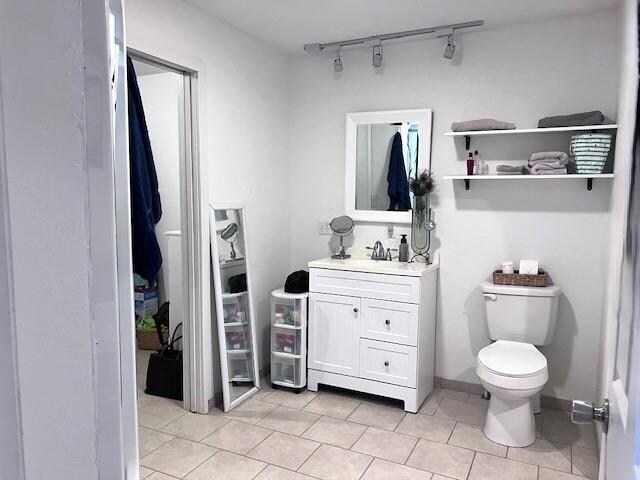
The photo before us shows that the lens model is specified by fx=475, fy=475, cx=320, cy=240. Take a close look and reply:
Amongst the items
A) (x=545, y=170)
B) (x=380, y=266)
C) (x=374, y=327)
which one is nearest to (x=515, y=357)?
(x=374, y=327)

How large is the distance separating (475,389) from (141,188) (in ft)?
8.64

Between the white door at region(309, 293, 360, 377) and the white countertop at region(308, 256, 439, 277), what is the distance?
20 centimetres

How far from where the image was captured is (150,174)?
10.4 ft

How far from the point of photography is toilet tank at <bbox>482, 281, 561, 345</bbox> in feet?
9.48

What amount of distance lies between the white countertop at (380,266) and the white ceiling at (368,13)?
61.1 inches

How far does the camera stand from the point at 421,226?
3326 mm

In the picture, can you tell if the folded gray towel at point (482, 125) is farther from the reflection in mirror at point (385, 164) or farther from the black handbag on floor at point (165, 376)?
the black handbag on floor at point (165, 376)

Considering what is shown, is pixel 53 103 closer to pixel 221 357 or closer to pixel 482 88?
pixel 221 357

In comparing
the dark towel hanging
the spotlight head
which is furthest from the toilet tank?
the dark towel hanging

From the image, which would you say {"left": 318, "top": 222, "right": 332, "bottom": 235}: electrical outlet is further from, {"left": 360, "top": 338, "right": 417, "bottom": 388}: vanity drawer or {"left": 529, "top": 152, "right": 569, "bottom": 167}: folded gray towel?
{"left": 529, "top": 152, "right": 569, "bottom": 167}: folded gray towel

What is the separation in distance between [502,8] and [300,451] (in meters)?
2.75

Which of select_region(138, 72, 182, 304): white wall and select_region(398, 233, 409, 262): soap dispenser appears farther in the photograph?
select_region(138, 72, 182, 304): white wall

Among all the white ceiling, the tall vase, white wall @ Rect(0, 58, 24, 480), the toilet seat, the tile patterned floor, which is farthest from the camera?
the tall vase

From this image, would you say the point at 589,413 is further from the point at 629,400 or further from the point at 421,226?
the point at 421,226
